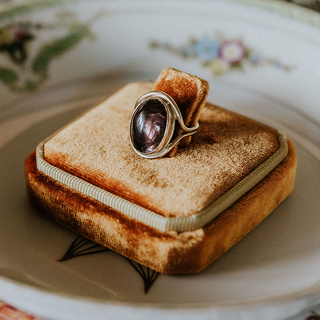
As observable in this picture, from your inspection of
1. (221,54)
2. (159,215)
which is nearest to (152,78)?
(221,54)

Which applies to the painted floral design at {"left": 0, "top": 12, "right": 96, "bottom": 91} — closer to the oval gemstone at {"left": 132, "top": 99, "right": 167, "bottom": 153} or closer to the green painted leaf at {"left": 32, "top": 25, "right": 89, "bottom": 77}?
the green painted leaf at {"left": 32, "top": 25, "right": 89, "bottom": 77}

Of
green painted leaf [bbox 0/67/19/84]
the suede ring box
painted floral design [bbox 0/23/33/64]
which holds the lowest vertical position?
green painted leaf [bbox 0/67/19/84]

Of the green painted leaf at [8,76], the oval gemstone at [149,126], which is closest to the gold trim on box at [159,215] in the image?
the oval gemstone at [149,126]

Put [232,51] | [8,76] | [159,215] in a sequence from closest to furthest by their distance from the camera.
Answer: [159,215], [8,76], [232,51]

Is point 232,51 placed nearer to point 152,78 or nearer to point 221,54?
point 221,54

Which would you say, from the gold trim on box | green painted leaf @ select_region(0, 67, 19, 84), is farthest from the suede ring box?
green painted leaf @ select_region(0, 67, 19, 84)

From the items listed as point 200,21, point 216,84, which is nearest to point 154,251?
point 216,84
